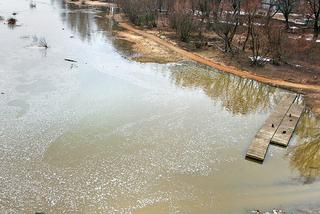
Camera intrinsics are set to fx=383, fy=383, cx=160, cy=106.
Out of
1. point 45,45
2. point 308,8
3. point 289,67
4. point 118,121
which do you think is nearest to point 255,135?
point 118,121

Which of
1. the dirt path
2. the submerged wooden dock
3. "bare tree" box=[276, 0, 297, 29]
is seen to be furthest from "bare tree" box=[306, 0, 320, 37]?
the submerged wooden dock

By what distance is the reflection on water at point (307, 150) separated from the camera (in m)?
14.9

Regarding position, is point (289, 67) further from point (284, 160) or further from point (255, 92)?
point (284, 160)

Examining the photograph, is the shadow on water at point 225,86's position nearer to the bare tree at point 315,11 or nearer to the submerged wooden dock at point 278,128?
the submerged wooden dock at point 278,128

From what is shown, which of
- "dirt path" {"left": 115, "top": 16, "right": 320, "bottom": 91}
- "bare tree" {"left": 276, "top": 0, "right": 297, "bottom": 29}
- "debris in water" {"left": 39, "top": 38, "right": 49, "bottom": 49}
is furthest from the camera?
"bare tree" {"left": 276, "top": 0, "right": 297, "bottom": 29}

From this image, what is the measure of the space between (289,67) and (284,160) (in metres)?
13.2

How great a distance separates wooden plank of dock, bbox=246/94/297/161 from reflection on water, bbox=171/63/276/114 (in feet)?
2.79

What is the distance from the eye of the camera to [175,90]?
73.4ft

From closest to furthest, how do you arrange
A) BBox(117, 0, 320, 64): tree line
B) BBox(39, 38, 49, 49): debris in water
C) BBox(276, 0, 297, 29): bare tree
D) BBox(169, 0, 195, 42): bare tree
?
BBox(117, 0, 320, 64): tree line
BBox(39, 38, 49, 49): debris in water
BBox(169, 0, 195, 42): bare tree
BBox(276, 0, 297, 29): bare tree

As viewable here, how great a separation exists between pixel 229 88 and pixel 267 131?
6351 millimetres

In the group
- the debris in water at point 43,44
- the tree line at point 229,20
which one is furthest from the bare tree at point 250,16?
the debris in water at point 43,44

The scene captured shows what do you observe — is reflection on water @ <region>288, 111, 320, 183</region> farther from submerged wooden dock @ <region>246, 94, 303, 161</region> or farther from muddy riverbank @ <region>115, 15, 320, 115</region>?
muddy riverbank @ <region>115, 15, 320, 115</region>

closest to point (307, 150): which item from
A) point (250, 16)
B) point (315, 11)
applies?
point (250, 16)

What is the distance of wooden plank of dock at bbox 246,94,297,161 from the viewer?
1544 centimetres
